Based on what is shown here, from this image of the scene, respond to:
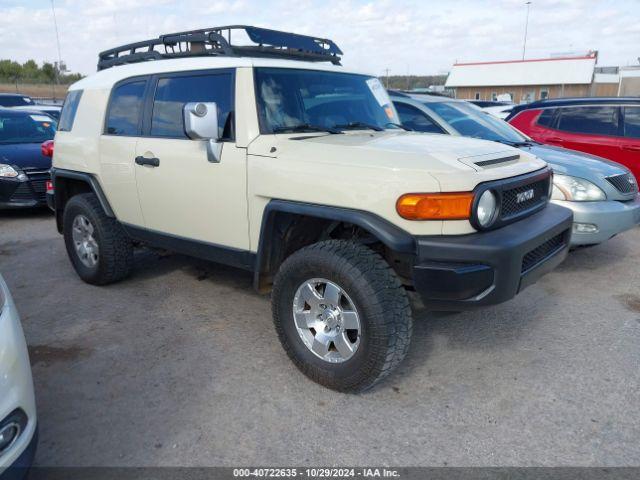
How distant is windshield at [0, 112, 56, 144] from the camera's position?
8492 millimetres

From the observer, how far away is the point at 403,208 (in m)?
2.72

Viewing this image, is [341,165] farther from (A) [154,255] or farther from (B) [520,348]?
(A) [154,255]

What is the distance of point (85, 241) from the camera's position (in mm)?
4875

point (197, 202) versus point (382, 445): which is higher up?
point (197, 202)

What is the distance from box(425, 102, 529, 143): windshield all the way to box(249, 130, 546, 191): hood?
2.81m

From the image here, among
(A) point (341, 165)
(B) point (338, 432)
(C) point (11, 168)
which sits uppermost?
(A) point (341, 165)

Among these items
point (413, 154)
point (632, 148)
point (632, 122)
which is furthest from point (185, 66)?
point (632, 122)

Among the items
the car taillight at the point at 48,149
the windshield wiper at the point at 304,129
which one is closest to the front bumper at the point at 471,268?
the windshield wiper at the point at 304,129

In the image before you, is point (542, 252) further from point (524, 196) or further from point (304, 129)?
point (304, 129)

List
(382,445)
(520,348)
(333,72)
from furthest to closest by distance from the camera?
(333,72) → (520,348) → (382,445)

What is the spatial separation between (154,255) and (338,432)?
12.2 ft

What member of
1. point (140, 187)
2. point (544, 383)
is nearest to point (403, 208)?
point (544, 383)

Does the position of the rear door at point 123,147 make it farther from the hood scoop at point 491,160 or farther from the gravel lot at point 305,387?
the hood scoop at point 491,160

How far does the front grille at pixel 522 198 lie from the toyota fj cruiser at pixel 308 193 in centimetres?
1
